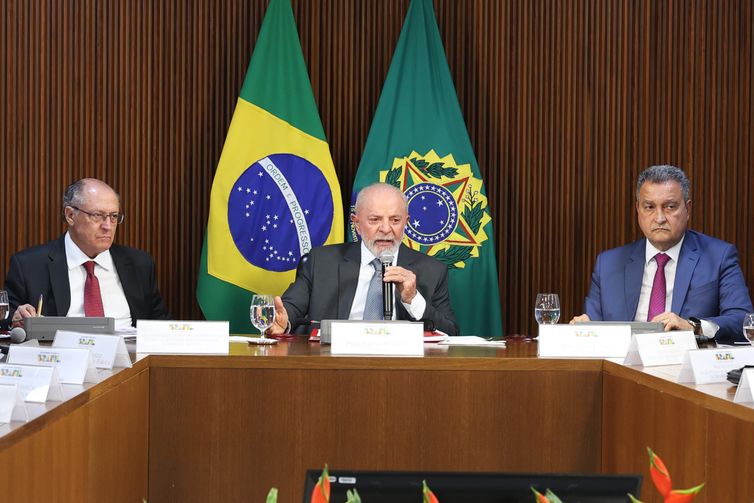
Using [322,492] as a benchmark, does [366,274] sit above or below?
above

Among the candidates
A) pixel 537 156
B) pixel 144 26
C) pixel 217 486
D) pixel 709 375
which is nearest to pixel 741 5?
pixel 537 156

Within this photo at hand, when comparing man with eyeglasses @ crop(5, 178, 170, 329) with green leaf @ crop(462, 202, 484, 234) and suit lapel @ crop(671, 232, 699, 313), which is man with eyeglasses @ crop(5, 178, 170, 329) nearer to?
green leaf @ crop(462, 202, 484, 234)

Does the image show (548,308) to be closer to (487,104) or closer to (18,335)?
(18,335)

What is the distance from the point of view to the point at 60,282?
13.2ft

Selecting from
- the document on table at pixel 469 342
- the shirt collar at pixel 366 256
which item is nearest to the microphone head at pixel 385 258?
the document on table at pixel 469 342

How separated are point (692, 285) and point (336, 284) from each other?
1.47 metres

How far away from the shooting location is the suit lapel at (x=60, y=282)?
400cm

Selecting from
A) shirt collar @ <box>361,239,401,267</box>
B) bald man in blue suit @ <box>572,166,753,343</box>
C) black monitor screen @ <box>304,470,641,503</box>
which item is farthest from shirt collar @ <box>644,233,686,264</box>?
black monitor screen @ <box>304,470,641,503</box>

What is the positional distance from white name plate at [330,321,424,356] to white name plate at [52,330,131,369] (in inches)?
25.2

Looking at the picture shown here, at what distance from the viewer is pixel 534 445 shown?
2.61 metres

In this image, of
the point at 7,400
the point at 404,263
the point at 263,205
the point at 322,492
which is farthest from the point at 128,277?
the point at 322,492

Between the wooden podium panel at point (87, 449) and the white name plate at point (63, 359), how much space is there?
52 millimetres

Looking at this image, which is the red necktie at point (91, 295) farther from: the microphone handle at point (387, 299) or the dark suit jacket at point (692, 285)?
the dark suit jacket at point (692, 285)

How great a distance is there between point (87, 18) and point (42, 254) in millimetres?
1551
